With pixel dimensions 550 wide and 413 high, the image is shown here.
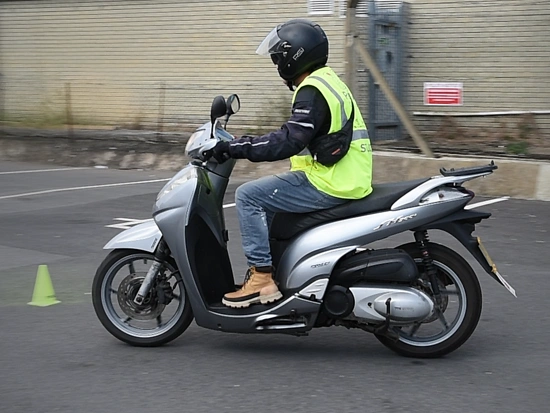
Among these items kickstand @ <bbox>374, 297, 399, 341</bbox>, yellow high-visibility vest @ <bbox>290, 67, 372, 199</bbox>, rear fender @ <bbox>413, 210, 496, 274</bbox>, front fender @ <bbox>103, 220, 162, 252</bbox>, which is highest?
yellow high-visibility vest @ <bbox>290, 67, 372, 199</bbox>

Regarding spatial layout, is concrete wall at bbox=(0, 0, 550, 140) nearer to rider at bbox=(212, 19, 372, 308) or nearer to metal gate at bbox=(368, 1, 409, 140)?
metal gate at bbox=(368, 1, 409, 140)

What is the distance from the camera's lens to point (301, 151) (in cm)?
512

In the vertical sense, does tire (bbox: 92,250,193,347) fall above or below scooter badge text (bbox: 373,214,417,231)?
below

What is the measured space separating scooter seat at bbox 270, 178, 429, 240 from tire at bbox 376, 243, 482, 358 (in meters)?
0.35

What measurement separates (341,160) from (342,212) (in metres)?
0.30

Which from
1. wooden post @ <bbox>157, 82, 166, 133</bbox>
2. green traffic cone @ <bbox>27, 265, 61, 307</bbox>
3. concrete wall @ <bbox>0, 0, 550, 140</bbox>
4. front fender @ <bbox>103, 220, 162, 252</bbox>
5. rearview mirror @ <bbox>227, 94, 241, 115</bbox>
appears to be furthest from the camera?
wooden post @ <bbox>157, 82, 166, 133</bbox>

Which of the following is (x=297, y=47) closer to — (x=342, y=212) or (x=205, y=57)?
(x=342, y=212)

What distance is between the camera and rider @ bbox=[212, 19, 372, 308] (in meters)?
4.97

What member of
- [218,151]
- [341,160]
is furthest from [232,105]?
[341,160]

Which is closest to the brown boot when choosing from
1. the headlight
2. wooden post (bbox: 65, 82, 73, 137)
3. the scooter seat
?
the scooter seat

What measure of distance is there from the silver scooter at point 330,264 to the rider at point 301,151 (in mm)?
90

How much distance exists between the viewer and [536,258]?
8047 mm

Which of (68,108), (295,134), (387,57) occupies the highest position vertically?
(295,134)

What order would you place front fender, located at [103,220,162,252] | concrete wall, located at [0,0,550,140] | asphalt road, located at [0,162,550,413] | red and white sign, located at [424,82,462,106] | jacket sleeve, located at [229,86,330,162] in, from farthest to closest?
red and white sign, located at [424,82,462,106]
concrete wall, located at [0,0,550,140]
front fender, located at [103,220,162,252]
jacket sleeve, located at [229,86,330,162]
asphalt road, located at [0,162,550,413]
